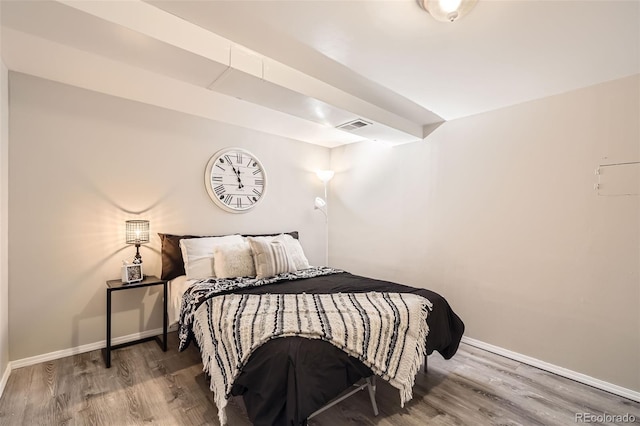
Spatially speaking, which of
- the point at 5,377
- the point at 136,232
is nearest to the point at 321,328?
the point at 136,232

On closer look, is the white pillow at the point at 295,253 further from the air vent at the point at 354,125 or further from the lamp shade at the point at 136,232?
the air vent at the point at 354,125

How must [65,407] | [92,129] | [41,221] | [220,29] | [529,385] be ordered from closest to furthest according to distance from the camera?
[220,29], [65,407], [529,385], [41,221], [92,129]

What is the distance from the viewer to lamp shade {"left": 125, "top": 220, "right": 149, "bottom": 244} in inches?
109

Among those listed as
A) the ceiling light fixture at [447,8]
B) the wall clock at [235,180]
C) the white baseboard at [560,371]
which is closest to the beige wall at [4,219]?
the wall clock at [235,180]

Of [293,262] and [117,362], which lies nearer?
[117,362]

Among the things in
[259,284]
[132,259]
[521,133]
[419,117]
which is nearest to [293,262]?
[259,284]

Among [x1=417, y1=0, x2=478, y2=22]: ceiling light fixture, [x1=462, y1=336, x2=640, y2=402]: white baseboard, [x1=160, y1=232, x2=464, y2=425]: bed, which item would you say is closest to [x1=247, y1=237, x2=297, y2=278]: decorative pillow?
[x1=160, y1=232, x2=464, y2=425]: bed

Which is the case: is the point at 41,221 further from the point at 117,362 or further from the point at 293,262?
the point at 293,262

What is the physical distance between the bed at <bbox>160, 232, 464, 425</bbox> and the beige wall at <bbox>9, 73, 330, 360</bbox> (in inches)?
17.0

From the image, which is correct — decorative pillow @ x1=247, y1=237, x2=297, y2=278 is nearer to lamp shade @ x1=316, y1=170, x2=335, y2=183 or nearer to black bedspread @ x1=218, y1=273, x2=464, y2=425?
black bedspread @ x1=218, y1=273, x2=464, y2=425

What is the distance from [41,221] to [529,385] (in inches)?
166

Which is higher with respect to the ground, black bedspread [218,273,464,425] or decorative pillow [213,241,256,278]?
decorative pillow [213,241,256,278]

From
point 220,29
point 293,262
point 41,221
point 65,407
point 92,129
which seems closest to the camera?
point 220,29

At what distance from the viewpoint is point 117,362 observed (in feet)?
8.36
